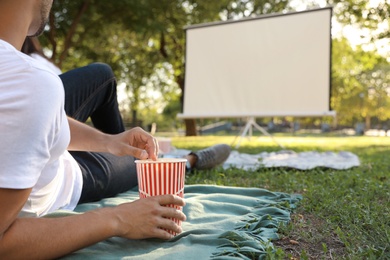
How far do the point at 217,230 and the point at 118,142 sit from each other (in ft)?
1.63

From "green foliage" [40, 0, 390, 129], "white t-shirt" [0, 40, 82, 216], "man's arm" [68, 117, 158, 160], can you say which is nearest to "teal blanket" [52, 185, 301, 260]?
"man's arm" [68, 117, 158, 160]

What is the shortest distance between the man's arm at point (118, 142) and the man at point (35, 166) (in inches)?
11.2

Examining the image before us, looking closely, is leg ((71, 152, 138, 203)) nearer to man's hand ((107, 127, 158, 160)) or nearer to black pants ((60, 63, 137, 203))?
black pants ((60, 63, 137, 203))

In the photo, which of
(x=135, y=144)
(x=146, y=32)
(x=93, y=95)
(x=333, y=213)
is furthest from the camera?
(x=146, y=32)

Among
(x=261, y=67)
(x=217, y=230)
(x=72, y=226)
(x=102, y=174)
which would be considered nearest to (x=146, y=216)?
(x=72, y=226)

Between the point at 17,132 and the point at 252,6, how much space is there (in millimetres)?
13669

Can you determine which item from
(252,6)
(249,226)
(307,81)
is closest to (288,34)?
(307,81)

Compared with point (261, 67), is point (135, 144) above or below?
below

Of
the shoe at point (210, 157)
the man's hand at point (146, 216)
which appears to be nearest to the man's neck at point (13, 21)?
the man's hand at point (146, 216)

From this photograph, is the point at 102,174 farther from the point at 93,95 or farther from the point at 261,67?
the point at 261,67

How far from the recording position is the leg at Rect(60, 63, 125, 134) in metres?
1.98

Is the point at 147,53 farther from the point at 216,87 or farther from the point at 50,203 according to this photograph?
the point at 50,203

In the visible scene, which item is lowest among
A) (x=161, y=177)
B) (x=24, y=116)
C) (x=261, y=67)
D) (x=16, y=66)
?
(x=161, y=177)

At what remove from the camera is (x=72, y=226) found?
110 centimetres
